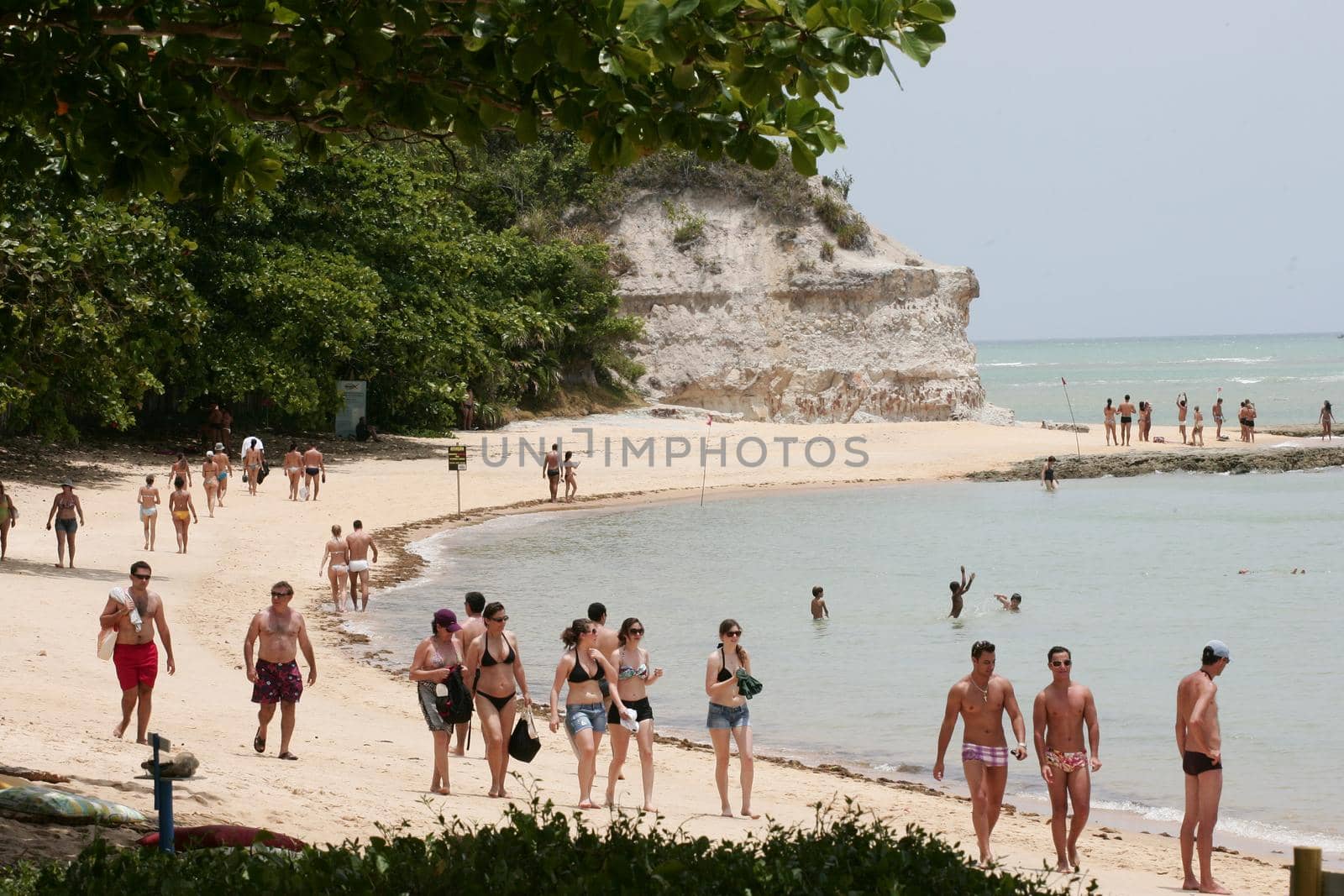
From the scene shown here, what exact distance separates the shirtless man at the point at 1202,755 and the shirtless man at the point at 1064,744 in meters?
0.55

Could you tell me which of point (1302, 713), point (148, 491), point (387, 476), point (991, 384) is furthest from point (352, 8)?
point (991, 384)

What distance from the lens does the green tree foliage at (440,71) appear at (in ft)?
19.1

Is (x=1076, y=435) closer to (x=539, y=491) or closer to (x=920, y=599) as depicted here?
(x=539, y=491)

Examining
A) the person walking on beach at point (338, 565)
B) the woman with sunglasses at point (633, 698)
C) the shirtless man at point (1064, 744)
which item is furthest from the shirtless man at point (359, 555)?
the shirtless man at point (1064, 744)

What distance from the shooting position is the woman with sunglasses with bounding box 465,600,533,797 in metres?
9.97

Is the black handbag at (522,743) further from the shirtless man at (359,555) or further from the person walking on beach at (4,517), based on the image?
the person walking on beach at (4,517)

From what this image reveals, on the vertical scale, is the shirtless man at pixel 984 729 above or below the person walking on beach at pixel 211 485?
below

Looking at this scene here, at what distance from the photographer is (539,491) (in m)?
33.3

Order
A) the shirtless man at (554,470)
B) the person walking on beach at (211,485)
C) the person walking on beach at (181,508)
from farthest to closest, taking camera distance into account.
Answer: the shirtless man at (554,470) → the person walking on beach at (211,485) → the person walking on beach at (181,508)

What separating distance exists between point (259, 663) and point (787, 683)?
7201mm

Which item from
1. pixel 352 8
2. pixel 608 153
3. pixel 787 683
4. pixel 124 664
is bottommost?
pixel 787 683

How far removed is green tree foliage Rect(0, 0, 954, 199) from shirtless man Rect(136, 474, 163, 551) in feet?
47.3

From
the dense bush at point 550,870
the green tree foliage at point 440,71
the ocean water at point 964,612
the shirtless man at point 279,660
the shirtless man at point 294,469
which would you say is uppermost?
the green tree foliage at point 440,71

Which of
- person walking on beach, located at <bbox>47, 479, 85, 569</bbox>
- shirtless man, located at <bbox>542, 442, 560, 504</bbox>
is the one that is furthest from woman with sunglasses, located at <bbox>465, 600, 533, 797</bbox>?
shirtless man, located at <bbox>542, 442, 560, 504</bbox>
